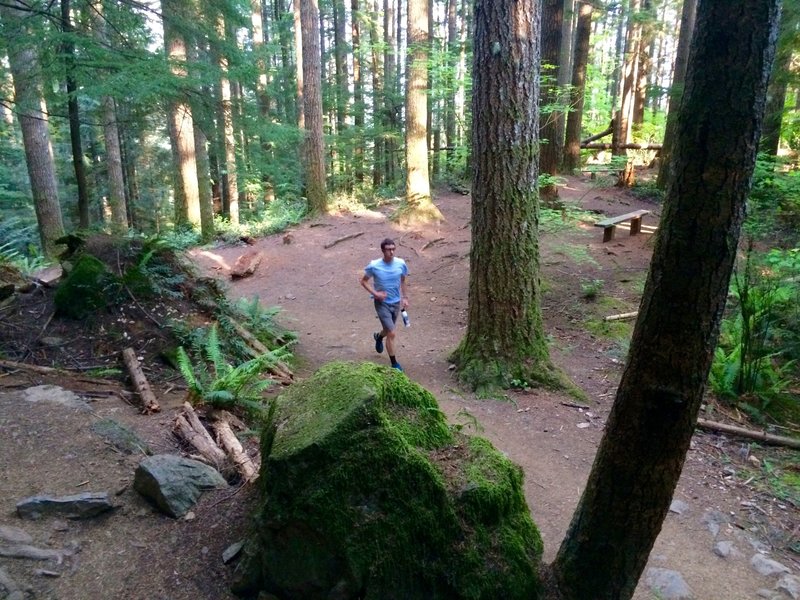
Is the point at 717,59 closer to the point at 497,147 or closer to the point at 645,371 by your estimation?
the point at 645,371

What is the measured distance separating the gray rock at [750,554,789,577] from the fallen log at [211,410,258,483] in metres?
3.99

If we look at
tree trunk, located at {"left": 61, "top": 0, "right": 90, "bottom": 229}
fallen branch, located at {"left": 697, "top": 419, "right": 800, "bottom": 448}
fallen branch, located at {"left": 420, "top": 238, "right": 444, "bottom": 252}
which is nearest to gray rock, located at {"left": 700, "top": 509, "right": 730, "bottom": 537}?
fallen branch, located at {"left": 697, "top": 419, "right": 800, "bottom": 448}

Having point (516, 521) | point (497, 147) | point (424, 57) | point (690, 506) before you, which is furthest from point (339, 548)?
point (424, 57)

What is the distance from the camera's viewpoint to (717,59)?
194cm

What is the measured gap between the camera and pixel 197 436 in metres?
4.78

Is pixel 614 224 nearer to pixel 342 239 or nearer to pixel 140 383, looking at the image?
pixel 342 239

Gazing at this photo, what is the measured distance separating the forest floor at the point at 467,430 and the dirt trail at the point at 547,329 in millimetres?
24

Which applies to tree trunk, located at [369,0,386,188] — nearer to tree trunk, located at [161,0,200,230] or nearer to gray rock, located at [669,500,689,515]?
tree trunk, located at [161,0,200,230]

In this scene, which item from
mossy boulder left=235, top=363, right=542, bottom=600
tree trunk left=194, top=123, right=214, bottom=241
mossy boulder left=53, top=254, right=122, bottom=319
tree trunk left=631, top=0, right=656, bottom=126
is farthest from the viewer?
tree trunk left=631, top=0, right=656, bottom=126

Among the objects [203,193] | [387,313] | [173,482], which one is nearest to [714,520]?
[173,482]

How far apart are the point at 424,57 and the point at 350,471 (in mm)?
14028

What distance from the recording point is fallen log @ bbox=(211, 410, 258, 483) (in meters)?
4.24

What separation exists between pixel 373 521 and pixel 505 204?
476 centimetres

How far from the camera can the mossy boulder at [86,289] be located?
21.5 ft
